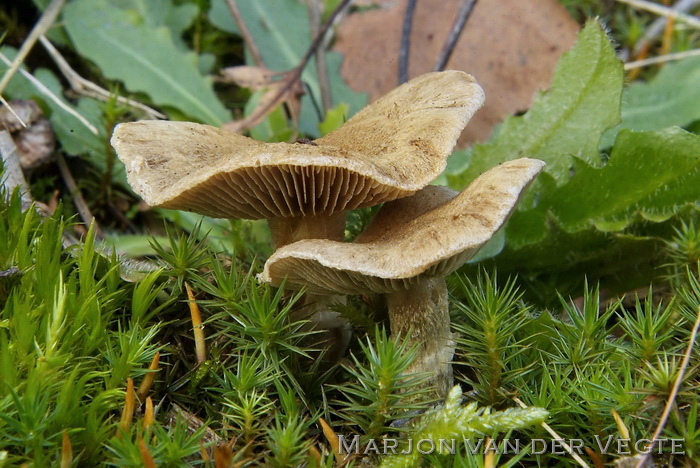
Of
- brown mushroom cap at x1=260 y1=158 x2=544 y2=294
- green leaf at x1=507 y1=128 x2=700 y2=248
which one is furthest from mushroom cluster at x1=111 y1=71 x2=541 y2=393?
green leaf at x1=507 y1=128 x2=700 y2=248

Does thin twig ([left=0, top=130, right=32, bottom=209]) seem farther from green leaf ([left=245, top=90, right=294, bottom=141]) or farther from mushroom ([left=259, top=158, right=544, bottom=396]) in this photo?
mushroom ([left=259, top=158, right=544, bottom=396])

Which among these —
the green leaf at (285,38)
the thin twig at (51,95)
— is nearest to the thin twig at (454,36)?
the green leaf at (285,38)

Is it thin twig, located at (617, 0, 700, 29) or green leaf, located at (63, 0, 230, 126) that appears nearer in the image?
green leaf, located at (63, 0, 230, 126)

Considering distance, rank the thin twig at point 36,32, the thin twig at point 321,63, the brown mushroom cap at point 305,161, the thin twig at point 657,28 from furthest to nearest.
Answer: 1. the thin twig at point 657,28
2. the thin twig at point 321,63
3. the thin twig at point 36,32
4. the brown mushroom cap at point 305,161

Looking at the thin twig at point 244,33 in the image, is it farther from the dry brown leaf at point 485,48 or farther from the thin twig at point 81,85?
the thin twig at point 81,85

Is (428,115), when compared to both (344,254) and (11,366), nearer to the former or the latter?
(344,254)

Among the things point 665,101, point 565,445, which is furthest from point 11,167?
point 665,101

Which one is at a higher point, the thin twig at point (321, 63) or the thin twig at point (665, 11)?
the thin twig at point (665, 11)
